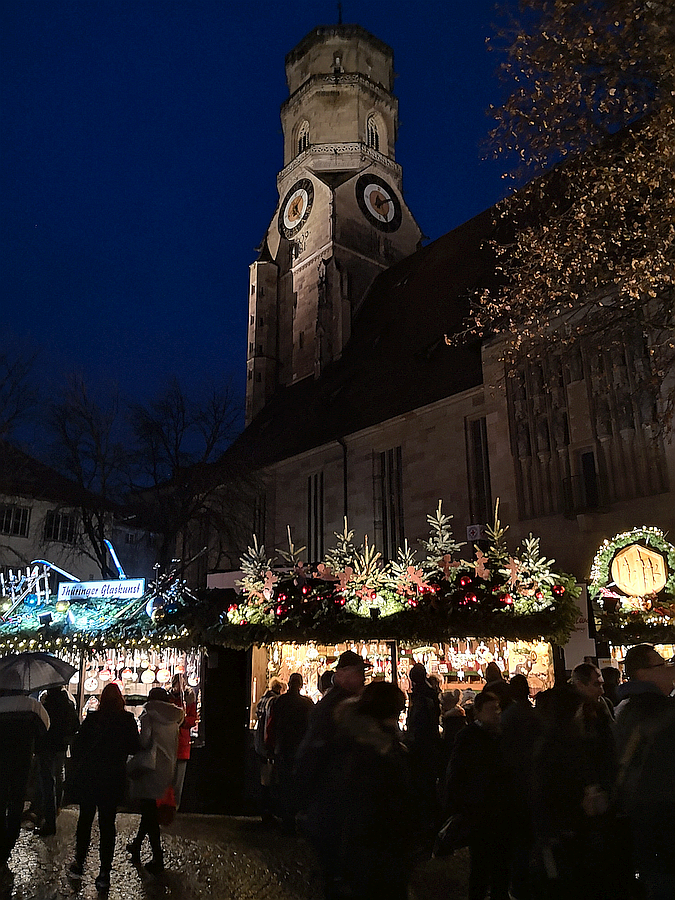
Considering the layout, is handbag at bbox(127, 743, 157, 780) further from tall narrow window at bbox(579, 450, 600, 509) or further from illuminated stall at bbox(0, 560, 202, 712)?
tall narrow window at bbox(579, 450, 600, 509)

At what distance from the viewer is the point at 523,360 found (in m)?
17.0

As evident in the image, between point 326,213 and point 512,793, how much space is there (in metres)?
30.7

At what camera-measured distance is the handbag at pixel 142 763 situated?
6.32m

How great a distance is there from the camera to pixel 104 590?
11953 millimetres

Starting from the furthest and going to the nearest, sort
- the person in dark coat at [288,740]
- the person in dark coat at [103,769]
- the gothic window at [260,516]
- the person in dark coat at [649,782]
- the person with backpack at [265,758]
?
the gothic window at [260,516] → the person with backpack at [265,758] → the person in dark coat at [288,740] → the person in dark coat at [103,769] → the person in dark coat at [649,782]

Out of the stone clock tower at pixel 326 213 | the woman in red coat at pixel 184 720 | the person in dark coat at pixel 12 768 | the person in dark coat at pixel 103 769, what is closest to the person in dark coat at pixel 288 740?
the woman in red coat at pixel 184 720

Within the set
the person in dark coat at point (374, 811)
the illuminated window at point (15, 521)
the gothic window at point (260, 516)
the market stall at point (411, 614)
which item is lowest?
the person in dark coat at point (374, 811)

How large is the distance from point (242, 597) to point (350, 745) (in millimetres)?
7076

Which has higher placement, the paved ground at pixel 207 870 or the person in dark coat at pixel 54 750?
the person in dark coat at pixel 54 750

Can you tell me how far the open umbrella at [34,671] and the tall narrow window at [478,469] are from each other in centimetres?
1279

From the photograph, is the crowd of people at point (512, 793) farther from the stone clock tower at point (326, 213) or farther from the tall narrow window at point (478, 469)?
the stone clock tower at point (326, 213)

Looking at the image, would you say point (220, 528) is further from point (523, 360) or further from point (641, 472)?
point (641, 472)

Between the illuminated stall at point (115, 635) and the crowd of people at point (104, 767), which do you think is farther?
the illuminated stall at point (115, 635)

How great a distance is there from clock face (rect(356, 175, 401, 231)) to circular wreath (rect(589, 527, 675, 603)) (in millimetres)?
26006
